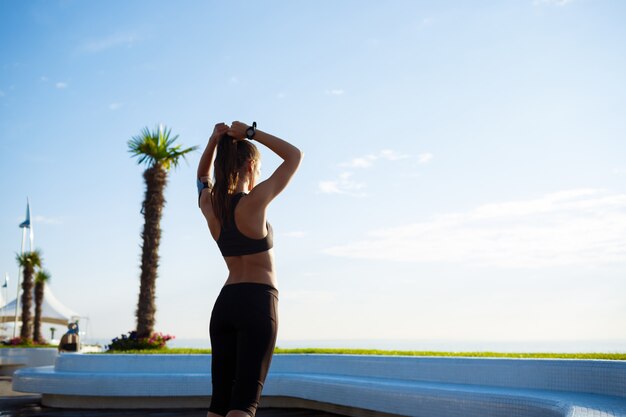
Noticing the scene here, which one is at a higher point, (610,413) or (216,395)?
(216,395)

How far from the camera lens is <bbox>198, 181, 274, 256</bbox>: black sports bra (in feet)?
8.17

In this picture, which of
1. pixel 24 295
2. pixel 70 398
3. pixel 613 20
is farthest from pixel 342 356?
pixel 24 295

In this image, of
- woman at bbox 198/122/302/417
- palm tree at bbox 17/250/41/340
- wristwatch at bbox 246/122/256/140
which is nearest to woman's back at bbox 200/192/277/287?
woman at bbox 198/122/302/417

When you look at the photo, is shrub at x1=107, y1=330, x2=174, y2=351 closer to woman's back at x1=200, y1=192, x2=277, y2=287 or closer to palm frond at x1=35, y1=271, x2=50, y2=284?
woman's back at x1=200, y1=192, x2=277, y2=287

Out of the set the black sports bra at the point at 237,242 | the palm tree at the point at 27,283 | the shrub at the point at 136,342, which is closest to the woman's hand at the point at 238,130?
the black sports bra at the point at 237,242

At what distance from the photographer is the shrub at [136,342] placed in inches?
472

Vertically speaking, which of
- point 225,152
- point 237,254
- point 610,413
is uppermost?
point 225,152

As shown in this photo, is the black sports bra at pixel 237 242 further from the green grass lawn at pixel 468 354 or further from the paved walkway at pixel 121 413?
the paved walkway at pixel 121 413

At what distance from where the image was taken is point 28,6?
13.3 m

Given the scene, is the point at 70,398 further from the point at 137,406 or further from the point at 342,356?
the point at 342,356

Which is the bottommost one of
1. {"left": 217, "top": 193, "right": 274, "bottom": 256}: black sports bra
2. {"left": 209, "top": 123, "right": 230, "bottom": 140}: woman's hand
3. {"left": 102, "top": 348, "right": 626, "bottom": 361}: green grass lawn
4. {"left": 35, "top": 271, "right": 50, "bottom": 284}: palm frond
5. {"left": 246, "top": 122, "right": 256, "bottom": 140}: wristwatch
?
{"left": 102, "top": 348, "right": 626, "bottom": 361}: green grass lawn

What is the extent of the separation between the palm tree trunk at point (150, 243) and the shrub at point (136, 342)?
0.22 meters

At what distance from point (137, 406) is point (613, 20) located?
9.62 m

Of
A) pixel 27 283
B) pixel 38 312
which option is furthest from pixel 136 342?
pixel 38 312
